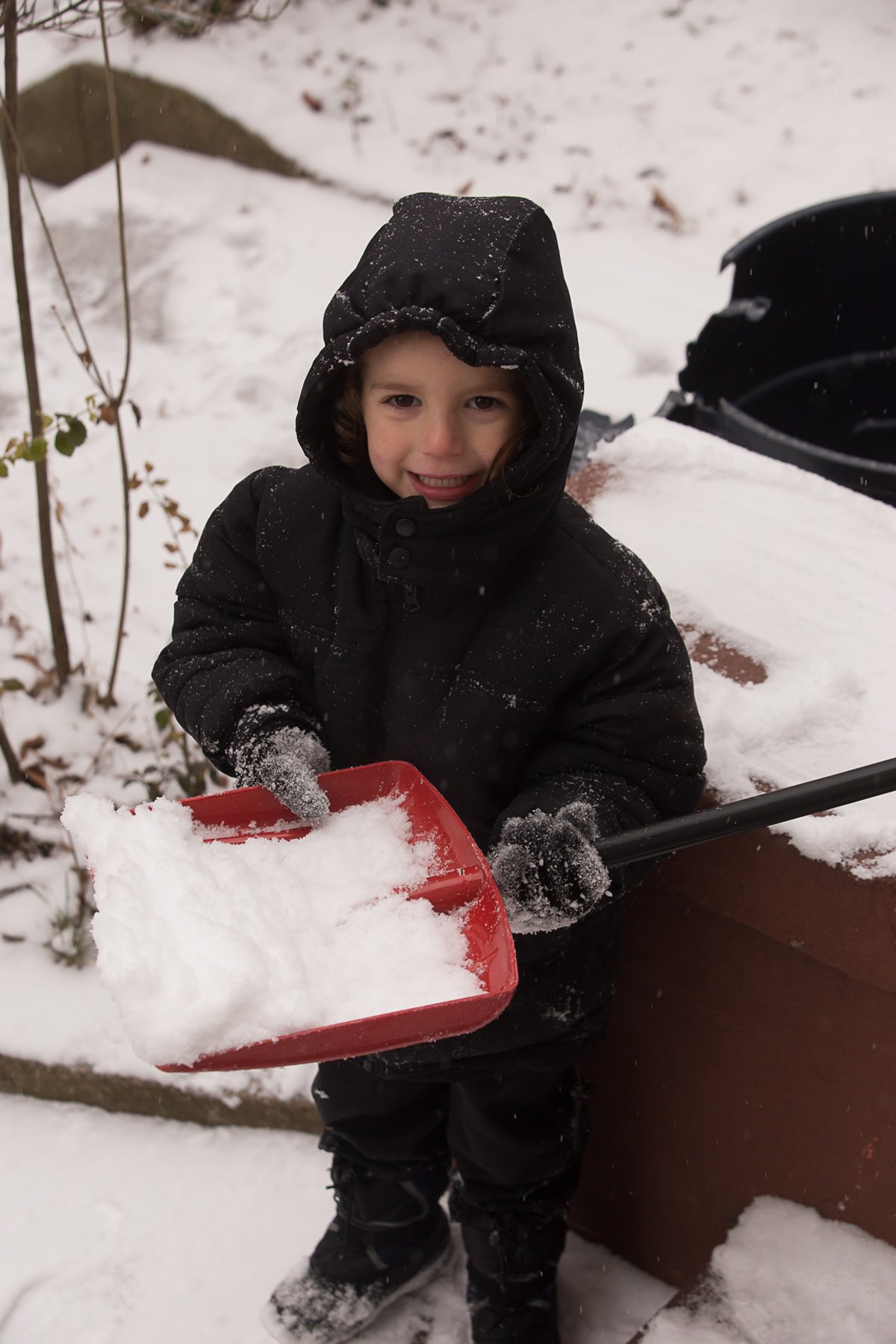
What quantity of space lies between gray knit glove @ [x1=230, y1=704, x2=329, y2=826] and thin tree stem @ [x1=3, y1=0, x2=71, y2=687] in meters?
0.87

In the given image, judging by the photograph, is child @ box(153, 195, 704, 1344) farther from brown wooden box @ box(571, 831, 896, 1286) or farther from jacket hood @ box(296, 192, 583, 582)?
brown wooden box @ box(571, 831, 896, 1286)

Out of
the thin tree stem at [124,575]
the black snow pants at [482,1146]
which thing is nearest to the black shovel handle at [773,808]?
the black snow pants at [482,1146]

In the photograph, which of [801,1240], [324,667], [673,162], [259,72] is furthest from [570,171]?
[801,1240]

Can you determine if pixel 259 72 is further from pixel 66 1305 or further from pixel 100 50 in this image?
pixel 66 1305

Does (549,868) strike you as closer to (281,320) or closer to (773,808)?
(773,808)

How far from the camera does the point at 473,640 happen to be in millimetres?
1434

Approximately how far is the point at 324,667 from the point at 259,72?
468 centimetres

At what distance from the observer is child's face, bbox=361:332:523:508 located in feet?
4.09

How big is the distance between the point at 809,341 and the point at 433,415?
6.72 ft

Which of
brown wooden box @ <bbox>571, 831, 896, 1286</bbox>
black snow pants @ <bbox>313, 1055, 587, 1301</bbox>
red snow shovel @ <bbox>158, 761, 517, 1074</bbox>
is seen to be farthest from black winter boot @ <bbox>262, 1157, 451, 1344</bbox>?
red snow shovel @ <bbox>158, 761, 517, 1074</bbox>

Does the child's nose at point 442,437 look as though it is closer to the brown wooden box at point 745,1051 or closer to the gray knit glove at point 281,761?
the gray knit glove at point 281,761

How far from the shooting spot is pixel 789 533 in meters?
1.83

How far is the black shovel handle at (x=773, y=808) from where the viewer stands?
1.18m

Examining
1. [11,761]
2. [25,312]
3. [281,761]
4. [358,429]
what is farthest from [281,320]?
[281,761]
